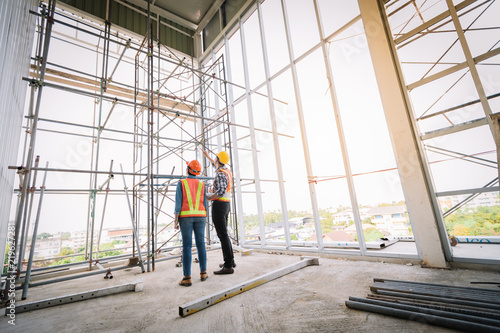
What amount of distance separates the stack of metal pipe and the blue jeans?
1.94 m

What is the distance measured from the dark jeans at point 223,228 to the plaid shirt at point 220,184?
0.60 ft

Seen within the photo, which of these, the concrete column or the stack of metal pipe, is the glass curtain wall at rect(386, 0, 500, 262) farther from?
the stack of metal pipe

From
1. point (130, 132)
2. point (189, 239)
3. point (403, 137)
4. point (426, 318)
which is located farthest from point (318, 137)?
point (130, 132)

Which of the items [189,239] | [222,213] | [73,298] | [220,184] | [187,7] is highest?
[187,7]

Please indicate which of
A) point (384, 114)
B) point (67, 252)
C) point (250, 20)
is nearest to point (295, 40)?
point (250, 20)

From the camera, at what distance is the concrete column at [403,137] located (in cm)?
296

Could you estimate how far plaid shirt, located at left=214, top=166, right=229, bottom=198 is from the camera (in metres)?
3.37

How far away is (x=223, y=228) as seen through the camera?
3.40m

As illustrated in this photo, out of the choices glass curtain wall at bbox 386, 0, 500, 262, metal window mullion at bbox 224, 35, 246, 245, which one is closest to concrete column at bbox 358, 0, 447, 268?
glass curtain wall at bbox 386, 0, 500, 262

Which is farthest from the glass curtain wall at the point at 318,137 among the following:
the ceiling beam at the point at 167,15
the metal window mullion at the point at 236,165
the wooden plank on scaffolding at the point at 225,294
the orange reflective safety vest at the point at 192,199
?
the ceiling beam at the point at 167,15

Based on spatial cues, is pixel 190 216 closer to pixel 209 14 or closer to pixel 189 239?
pixel 189 239

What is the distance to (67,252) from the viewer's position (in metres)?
5.43

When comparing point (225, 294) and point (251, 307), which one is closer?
point (251, 307)

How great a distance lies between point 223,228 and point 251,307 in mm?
1525
